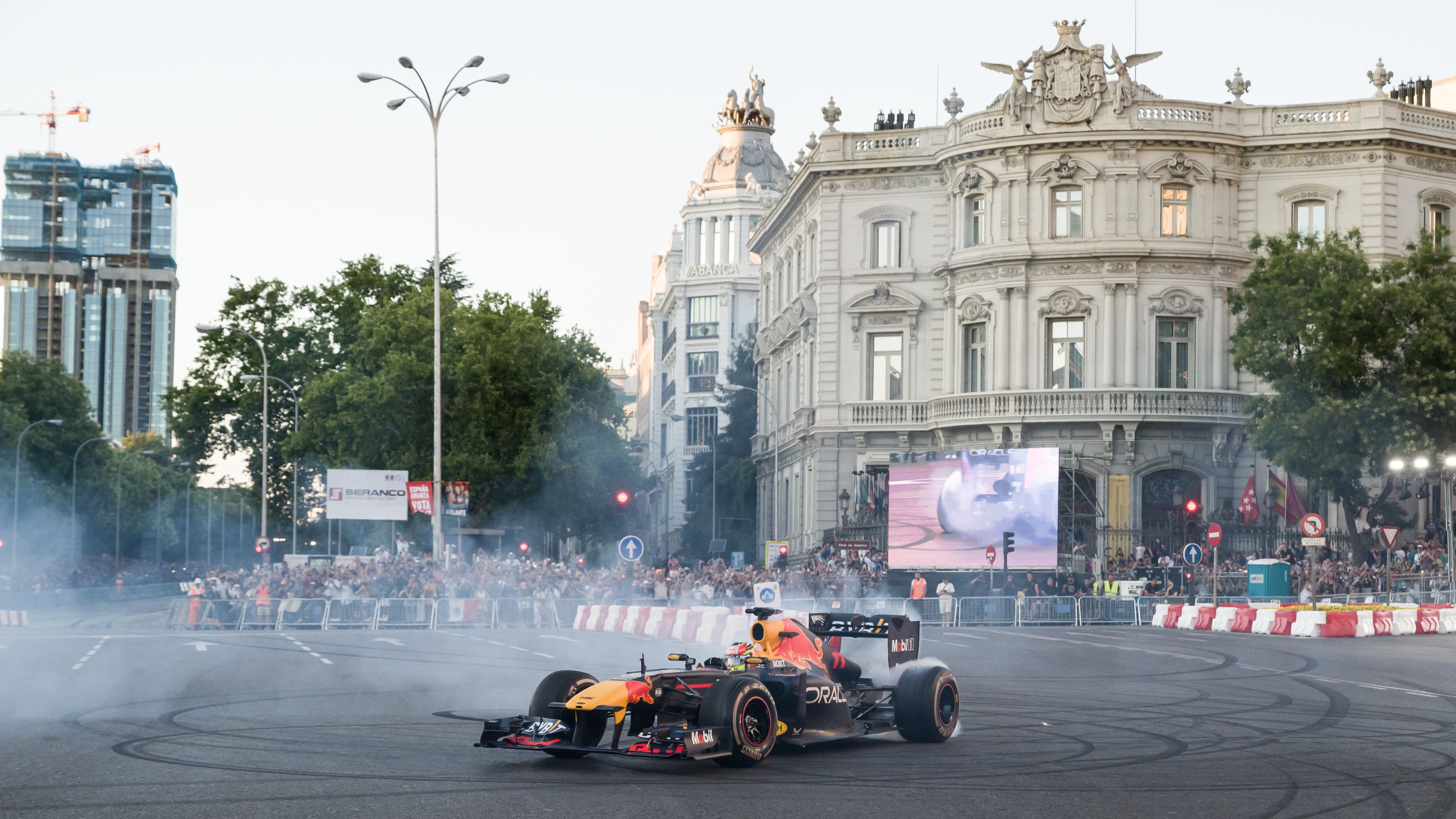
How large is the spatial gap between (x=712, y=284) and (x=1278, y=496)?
170 feet

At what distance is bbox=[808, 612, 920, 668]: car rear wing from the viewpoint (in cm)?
1578

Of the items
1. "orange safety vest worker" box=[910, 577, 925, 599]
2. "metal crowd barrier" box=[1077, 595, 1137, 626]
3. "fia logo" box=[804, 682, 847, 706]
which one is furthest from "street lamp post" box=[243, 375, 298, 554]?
"fia logo" box=[804, 682, 847, 706]

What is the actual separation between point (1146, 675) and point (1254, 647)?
7.84 m

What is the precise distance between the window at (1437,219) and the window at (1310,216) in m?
3.12

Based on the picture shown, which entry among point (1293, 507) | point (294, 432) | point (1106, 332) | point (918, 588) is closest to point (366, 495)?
point (918, 588)

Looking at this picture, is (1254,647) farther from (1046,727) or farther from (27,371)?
(27,371)

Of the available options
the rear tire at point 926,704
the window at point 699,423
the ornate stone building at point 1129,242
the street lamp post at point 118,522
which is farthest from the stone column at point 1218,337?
the street lamp post at point 118,522

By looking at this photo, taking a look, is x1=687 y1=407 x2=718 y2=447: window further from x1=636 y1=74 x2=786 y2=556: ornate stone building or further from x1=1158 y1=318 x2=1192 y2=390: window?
x1=1158 y1=318 x2=1192 y2=390: window

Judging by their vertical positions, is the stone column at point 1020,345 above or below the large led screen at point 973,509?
above

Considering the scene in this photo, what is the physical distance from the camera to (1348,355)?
45.7 meters

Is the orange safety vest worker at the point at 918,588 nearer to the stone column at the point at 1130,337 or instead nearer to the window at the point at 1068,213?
the stone column at the point at 1130,337

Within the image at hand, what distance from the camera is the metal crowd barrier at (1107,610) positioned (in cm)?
4259

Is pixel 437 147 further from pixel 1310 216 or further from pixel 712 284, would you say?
pixel 712 284

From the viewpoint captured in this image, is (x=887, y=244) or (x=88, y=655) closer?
(x=88, y=655)
